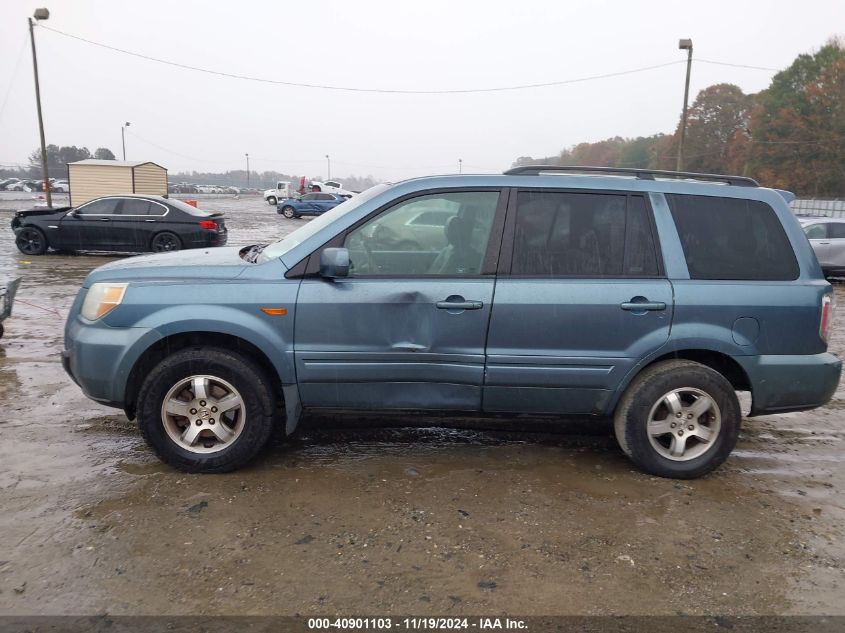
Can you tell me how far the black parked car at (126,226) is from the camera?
15.3 meters

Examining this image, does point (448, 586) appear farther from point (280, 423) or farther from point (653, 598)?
point (280, 423)

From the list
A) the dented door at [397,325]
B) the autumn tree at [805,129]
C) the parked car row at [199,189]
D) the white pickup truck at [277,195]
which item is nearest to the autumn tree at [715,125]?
the autumn tree at [805,129]

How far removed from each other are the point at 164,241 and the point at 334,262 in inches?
500

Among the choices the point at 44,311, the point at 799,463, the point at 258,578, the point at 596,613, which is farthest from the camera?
the point at 44,311

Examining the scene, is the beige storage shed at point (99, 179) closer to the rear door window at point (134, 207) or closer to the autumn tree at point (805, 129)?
the rear door window at point (134, 207)

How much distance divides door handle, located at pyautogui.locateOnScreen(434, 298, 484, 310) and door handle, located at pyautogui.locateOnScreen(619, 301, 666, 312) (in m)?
0.85

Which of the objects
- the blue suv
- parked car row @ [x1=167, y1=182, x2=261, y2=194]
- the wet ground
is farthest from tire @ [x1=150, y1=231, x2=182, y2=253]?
parked car row @ [x1=167, y1=182, x2=261, y2=194]

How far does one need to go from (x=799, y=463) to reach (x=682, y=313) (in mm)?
1472

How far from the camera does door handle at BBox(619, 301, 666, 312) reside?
397 cm

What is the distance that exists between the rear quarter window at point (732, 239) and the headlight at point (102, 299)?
11.1ft

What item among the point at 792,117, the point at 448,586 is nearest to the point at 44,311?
the point at 448,586

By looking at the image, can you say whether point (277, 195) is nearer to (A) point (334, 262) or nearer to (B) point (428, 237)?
(B) point (428, 237)

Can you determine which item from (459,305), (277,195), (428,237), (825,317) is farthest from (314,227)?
(277,195)

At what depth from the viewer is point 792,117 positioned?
55.4 m
